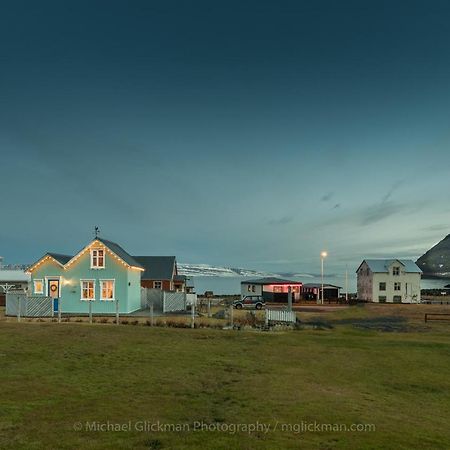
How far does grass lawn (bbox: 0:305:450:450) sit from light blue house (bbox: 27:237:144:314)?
632 inches

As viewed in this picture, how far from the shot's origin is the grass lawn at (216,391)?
8203 millimetres

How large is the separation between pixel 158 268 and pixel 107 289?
85.2 ft

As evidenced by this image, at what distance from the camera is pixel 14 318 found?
3341cm

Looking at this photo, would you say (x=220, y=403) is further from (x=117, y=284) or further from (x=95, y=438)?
(x=117, y=284)

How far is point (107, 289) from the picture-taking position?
131 feet

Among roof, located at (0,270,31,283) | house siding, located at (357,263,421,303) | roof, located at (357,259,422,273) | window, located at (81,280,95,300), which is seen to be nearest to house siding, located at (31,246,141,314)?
window, located at (81,280,95,300)

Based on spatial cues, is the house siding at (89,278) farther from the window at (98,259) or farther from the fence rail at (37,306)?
the fence rail at (37,306)

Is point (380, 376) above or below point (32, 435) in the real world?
below

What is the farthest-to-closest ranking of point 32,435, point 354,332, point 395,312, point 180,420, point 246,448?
1. point 395,312
2. point 354,332
3. point 180,420
4. point 32,435
5. point 246,448

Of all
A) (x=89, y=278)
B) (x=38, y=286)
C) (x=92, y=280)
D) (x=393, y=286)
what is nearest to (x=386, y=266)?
(x=393, y=286)

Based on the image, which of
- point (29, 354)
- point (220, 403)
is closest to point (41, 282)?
point (29, 354)

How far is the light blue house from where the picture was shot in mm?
A: 39594

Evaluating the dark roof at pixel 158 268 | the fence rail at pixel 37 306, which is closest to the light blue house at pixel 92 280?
the fence rail at pixel 37 306

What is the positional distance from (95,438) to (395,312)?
47635 millimetres
